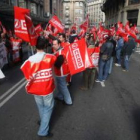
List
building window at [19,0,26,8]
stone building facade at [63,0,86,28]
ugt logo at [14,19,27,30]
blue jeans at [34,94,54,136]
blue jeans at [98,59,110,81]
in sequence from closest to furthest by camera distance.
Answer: blue jeans at [34,94,54,136] < ugt logo at [14,19,27,30] < blue jeans at [98,59,110,81] < building window at [19,0,26,8] < stone building facade at [63,0,86,28]

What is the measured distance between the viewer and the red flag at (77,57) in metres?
4.04

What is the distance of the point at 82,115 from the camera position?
4.19 meters

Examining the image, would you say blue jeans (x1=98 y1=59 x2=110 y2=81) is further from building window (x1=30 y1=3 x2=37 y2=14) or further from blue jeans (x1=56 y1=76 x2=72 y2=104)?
building window (x1=30 y1=3 x2=37 y2=14)

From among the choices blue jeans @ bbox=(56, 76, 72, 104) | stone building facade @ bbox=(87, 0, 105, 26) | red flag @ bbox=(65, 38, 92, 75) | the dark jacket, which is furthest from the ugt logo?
stone building facade @ bbox=(87, 0, 105, 26)

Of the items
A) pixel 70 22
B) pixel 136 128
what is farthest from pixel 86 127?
pixel 70 22

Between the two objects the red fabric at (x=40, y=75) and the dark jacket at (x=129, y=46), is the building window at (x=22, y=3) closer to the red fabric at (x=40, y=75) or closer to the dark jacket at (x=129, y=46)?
the dark jacket at (x=129, y=46)

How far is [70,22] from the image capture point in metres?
98.4

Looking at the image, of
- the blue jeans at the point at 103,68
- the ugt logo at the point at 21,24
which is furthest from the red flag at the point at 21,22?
the blue jeans at the point at 103,68

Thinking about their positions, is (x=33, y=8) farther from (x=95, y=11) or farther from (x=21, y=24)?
(x=95, y=11)

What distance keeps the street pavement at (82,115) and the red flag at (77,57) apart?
1083 millimetres

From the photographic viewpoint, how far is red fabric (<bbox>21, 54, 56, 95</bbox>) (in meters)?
2.88

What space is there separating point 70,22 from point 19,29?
97748mm

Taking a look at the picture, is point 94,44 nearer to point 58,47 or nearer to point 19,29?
point 58,47

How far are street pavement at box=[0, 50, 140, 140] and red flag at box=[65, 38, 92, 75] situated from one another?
108 centimetres
